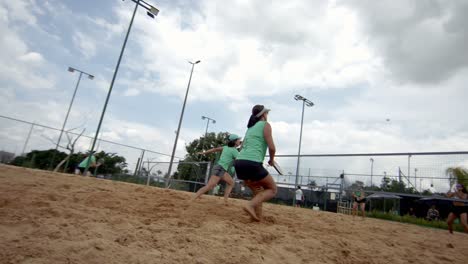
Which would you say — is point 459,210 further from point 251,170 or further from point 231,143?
point 251,170

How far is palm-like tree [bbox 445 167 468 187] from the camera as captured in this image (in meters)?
7.71

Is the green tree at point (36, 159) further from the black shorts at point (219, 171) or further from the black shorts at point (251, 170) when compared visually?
the black shorts at point (251, 170)

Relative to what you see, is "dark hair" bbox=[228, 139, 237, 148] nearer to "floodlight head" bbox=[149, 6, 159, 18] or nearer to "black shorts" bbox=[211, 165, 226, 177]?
"black shorts" bbox=[211, 165, 226, 177]

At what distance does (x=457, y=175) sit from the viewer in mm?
8180

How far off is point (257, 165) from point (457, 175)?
820 cm

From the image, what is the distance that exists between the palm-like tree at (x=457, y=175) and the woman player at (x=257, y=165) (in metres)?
7.35

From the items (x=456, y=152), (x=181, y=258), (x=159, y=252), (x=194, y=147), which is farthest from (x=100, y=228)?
(x=194, y=147)

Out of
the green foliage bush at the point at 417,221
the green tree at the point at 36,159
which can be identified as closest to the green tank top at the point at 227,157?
the green foliage bush at the point at 417,221

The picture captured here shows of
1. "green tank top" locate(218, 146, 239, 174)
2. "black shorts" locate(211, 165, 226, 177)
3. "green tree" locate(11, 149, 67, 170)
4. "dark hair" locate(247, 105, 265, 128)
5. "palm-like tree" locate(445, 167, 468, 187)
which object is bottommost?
"green tree" locate(11, 149, 67, 170)

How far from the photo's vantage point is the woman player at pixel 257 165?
11.1ft

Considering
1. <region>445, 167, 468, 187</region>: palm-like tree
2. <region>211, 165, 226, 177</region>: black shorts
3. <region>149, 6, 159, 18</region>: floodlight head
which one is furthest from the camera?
<region>149, 6, 159, 18</region>: floodlight head

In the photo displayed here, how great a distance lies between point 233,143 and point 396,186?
6.75m

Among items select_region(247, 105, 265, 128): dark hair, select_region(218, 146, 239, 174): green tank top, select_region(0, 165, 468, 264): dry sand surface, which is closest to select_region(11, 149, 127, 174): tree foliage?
select_region(218, 146, 239, 174): green tank top

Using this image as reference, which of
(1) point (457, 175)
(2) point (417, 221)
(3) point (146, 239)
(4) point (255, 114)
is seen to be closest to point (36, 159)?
(4) point (255, 114)
